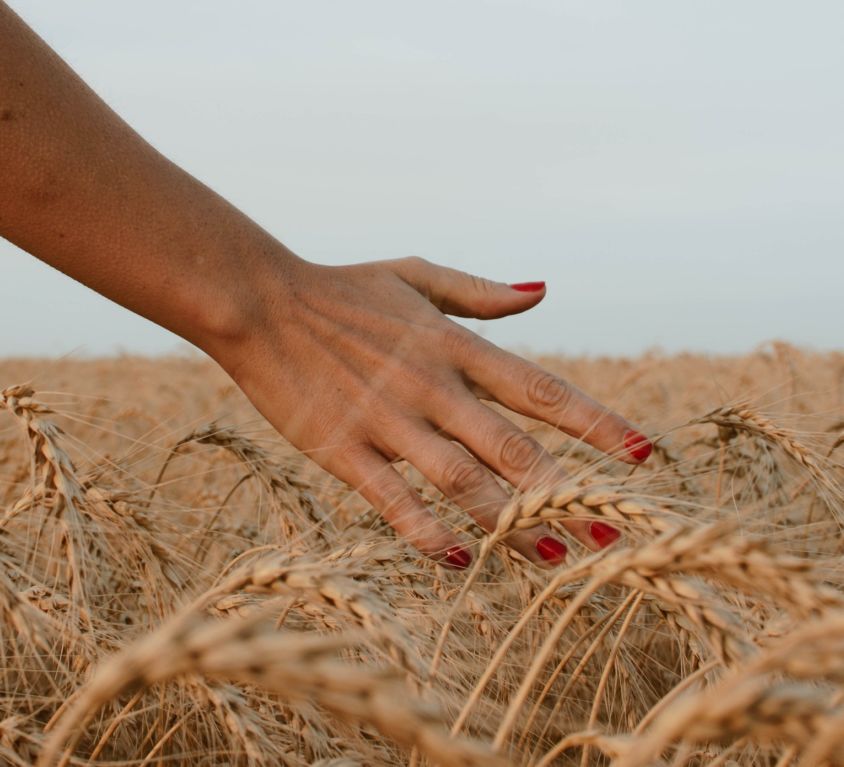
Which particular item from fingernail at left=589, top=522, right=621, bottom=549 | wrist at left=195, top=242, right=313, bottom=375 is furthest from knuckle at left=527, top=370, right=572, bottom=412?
wrist at left=195, top=242, right=313, bottom=375

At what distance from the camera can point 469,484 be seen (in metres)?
1.68

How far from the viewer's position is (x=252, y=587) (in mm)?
947

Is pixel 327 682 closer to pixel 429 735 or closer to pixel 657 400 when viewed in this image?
pixel 429 735

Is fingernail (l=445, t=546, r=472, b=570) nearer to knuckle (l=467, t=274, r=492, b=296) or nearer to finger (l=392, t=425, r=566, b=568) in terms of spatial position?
finger (l=392, t=425, r=566, b=568)

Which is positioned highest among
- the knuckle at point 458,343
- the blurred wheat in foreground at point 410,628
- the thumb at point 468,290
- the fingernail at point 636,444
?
the thumb at point 468,290

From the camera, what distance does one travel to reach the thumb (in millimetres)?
1921

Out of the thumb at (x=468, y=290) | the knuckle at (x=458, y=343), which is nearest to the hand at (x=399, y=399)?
the knuckle at (x=458, y=343)

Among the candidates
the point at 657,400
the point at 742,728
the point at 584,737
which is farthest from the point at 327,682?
the point at 657,400

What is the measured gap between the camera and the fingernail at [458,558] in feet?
5.27

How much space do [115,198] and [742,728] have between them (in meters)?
1.35

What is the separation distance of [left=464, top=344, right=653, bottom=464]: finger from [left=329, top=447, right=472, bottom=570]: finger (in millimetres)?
238

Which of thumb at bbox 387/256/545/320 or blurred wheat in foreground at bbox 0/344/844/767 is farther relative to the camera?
thumb at bbox 387/256/545/320

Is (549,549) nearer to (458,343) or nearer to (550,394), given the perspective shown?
(550,394)

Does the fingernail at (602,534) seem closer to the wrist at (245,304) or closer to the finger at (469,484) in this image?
the finger at (469,484)
